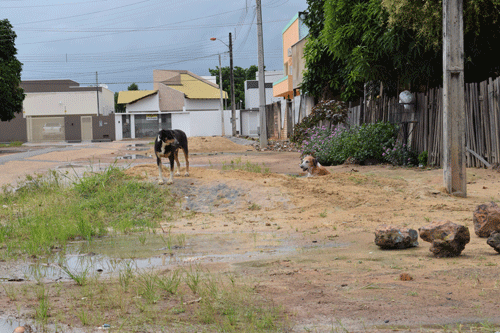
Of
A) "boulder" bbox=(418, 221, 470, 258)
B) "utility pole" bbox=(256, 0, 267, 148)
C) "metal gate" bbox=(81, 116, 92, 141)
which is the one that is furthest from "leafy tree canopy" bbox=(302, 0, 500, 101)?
"metal gate" bbox=(81, 116, 92, 141)

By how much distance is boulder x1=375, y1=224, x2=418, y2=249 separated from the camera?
5383mm

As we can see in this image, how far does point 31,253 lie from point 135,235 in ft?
4.80

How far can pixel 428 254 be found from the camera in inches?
200

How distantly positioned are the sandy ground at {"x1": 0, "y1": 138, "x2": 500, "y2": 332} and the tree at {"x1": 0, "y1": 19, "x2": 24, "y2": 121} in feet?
77.2

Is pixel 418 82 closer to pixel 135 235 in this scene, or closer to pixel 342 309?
pixel 135 235

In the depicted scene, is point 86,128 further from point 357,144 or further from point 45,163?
point 357,144

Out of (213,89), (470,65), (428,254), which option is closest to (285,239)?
(428,254)

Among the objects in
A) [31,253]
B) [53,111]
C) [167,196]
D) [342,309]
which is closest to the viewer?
[342,309]

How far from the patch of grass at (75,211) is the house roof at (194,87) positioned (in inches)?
2145

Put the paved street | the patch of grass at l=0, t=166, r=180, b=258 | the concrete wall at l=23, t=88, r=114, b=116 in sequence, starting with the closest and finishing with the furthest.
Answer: the patch of grass at l=0, t=166, r=180, b=258 → the paved street → the concrete wall at l=23, t=88, r=114, b=116

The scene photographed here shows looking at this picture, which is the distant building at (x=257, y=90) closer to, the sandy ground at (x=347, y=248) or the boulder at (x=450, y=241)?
the sandy ground at (x=347, y=248)

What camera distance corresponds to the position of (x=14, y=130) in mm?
55875

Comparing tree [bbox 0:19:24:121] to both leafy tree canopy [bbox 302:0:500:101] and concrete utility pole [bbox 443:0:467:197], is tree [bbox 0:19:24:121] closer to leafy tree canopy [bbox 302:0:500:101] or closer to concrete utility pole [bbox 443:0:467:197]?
leafy tree canopy [bbox 302:0:500:101]

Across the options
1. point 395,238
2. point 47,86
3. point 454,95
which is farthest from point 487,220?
point 47,86
